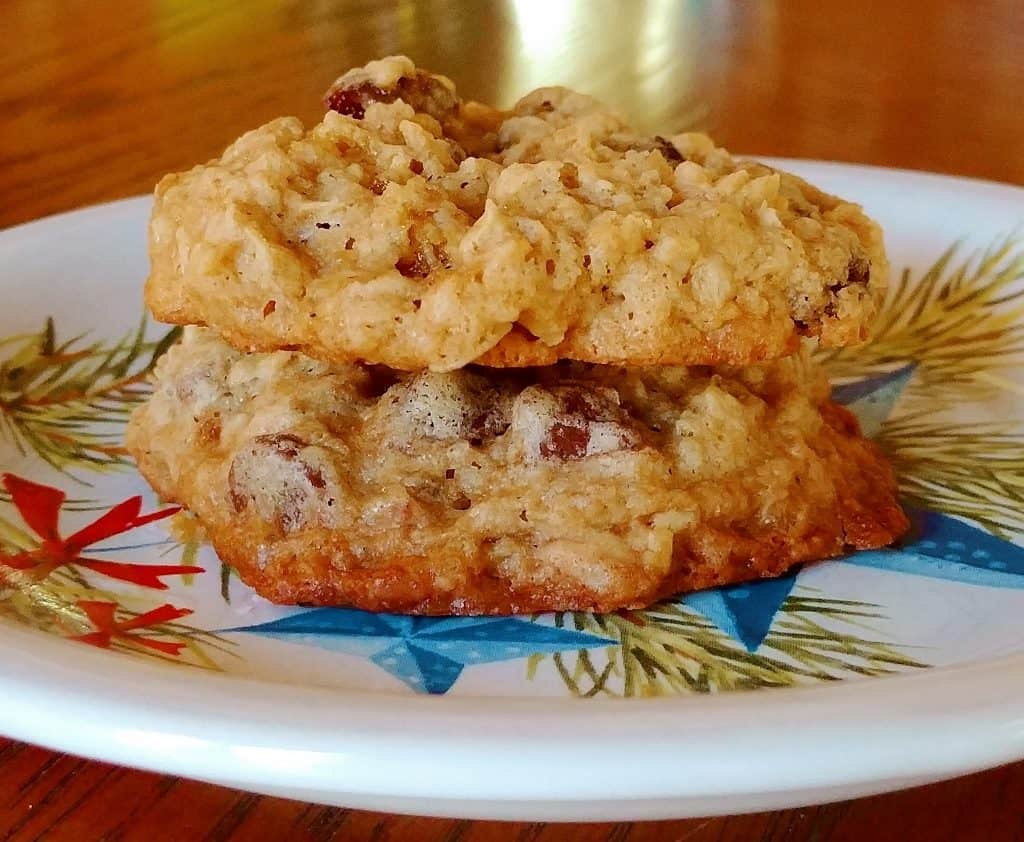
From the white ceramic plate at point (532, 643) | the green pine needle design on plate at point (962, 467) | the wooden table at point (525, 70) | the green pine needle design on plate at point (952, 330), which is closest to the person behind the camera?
the white ceramic plate at point (532, 643)

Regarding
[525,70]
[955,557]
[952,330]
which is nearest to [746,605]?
[955,557]

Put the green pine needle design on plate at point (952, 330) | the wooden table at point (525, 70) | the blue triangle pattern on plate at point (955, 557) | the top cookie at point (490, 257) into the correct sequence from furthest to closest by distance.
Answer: the wooden table at point (525, 70), the green pine needle design on plate at point (952, 330), the blue triangle pattern on plate at point (955, 557), the top cookie at point (490, 257)

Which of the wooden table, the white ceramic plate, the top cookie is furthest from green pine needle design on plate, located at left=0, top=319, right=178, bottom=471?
the wooden table

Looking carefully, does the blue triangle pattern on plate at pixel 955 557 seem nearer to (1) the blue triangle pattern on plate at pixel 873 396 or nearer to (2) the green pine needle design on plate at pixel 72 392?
(1) the blue triangle pattern on plate at pixel 873 396

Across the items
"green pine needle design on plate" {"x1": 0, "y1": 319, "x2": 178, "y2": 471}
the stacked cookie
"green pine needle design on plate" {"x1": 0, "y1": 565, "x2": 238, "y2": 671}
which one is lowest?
"green pine needle design on plate" {"x1": 0, "y1": 319, "x2": 178, "y2": 471}

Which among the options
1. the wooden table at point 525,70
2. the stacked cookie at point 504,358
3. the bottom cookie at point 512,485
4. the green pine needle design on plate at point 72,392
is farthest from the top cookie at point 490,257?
the wooden table at point 525,70

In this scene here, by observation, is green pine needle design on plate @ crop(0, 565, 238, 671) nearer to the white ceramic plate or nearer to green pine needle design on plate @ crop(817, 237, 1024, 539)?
the white ceramic plate

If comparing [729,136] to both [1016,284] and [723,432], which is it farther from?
[723,432]

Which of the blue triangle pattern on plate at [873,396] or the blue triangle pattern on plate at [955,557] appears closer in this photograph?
the blue triangle pattern on plate at [955,557]
